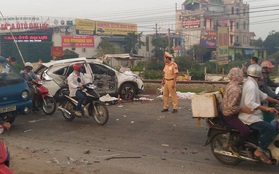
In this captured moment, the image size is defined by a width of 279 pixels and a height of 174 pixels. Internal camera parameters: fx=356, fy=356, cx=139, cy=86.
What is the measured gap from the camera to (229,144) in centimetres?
551

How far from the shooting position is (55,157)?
6.27m

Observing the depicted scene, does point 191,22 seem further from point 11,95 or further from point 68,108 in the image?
point 11,95

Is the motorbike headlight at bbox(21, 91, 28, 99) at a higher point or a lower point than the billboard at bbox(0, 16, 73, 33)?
lower

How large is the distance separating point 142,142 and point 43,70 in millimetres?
6615

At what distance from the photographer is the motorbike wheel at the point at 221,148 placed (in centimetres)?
560

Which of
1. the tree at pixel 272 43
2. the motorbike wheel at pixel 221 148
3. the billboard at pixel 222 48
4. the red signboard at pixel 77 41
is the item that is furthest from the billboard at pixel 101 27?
the motorbike wheel at pixel 221 148

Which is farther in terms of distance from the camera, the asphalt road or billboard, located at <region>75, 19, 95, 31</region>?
billboard, located at <region>75, 19, 95, 31</region>

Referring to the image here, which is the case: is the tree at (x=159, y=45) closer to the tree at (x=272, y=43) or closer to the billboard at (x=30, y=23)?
the billboard at (x=30, y=23)

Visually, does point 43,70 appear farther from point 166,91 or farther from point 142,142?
point 142,142

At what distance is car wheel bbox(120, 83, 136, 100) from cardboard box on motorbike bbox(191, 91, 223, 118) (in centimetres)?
782

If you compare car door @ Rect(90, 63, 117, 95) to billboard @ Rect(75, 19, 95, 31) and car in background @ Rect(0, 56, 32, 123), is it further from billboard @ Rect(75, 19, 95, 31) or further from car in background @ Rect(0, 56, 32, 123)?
billboard @ Rect(75, 19, 95, 31)

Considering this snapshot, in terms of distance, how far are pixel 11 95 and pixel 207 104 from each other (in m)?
4.98

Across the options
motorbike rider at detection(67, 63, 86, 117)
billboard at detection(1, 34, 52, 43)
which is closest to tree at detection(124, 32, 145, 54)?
billboard at detection(1, 34, 52, 43)

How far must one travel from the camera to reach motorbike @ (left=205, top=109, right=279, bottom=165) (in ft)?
17.0
